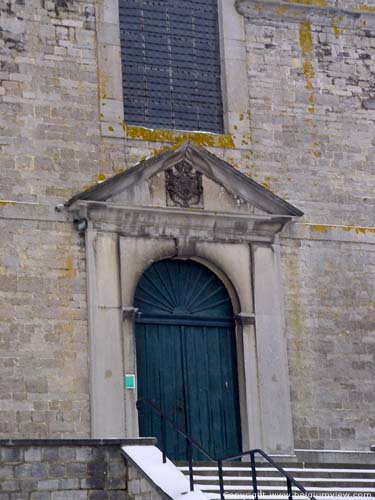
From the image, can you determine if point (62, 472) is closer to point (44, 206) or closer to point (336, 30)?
point (44, 206)

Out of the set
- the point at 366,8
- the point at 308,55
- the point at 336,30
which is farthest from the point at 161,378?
the point at 366,8

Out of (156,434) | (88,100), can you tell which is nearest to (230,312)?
(156,434)

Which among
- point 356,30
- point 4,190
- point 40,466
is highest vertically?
point 356,30

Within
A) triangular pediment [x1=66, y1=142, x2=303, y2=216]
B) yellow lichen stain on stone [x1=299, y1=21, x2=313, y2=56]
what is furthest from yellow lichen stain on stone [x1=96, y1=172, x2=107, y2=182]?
yellow lichen stain on stone [x1=299, y1=21, x2=313, y2=56]

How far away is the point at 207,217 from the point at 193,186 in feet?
1.58

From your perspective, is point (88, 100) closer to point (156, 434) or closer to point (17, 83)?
point (17, 83)

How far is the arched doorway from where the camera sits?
18.2 m

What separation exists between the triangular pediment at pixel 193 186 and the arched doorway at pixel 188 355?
0.88 metres

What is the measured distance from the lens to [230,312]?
1903 centimetres

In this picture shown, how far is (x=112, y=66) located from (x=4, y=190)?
245cm

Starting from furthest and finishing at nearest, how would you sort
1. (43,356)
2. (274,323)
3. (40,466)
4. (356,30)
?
(356,30)
(274,323)
(43,356)
(40,466)

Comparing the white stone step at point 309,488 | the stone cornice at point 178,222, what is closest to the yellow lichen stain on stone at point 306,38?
the stone cornice at point 178,222

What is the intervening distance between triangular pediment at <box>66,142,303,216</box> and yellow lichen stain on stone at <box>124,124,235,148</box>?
1.39 ft

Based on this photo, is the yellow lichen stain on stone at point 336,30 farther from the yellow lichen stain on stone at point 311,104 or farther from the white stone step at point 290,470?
the white stone step at point 290,470
